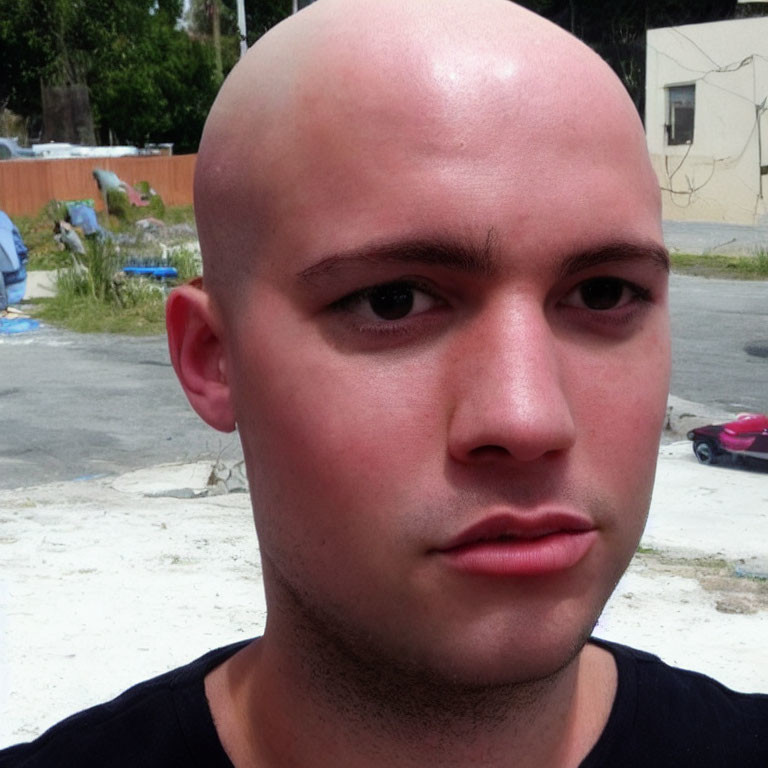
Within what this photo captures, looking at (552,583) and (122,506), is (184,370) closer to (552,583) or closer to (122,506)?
(552,583)

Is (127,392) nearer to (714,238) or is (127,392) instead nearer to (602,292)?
(602,292)

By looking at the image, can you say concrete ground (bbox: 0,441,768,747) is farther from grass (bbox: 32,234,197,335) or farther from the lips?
grass (bbox: 32,234,197,335)

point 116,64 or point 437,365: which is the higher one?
point 116,64

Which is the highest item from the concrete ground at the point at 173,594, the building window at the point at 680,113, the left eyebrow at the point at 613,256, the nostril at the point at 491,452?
the building window at the point at 680,113

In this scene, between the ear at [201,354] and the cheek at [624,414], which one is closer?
the cheek at [624,414]

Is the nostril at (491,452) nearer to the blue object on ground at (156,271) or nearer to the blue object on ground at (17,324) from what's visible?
the blue object on ground at (17,324)

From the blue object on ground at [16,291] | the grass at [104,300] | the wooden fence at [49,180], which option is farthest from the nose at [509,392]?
the wooden fence at [49,180]

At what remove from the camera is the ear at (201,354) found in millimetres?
1547

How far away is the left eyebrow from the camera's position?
1.33m

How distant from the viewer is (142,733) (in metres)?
1.59

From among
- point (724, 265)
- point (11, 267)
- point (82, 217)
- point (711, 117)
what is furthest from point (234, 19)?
point (11, 267)

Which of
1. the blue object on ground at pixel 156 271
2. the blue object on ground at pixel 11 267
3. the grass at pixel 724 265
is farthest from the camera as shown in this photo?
the grass at pixel 724 265

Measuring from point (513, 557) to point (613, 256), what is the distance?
0.36 meters

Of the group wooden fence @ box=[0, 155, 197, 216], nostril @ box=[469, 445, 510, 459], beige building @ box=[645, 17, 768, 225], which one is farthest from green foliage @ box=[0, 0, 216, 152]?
nostril @ box=[469, 445, 510, 459]
